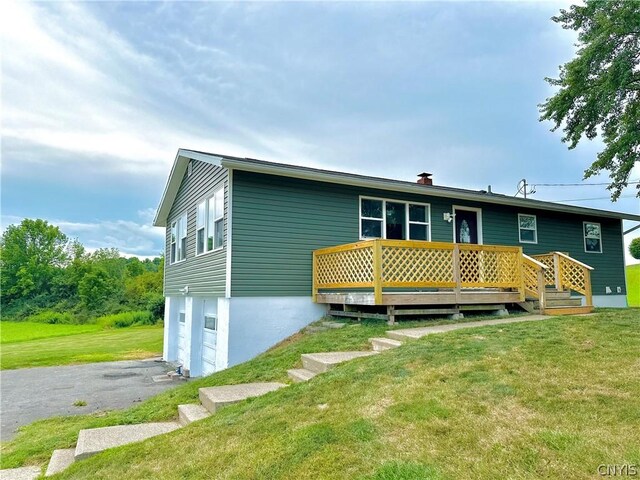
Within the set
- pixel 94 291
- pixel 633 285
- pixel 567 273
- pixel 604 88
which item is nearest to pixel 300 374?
pixel 567 273

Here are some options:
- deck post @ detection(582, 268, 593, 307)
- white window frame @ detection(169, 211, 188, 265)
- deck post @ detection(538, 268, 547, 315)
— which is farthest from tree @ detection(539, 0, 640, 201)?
white window frame @ detection(169, 211, 188, 265)

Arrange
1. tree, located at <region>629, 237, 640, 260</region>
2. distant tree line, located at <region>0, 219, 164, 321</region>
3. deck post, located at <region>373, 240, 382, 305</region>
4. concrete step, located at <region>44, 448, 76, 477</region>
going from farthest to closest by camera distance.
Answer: distant tree line, located at <region>0, 219, 164, 321</region> < tree, located at <region>629, 237, 640, 260</region> < deck post, located at <region>373, 240, 382, 305</region> < concrete step, located at <region>44, 448, 76, 477</region>

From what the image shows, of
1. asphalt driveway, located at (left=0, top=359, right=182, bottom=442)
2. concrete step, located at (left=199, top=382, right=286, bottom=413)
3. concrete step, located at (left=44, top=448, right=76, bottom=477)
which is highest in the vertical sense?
concrete step, located at (left=199, top=382, right=286, bottom=413)

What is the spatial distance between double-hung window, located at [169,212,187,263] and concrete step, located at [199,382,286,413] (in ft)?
27.1

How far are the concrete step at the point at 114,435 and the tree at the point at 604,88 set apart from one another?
435 inches

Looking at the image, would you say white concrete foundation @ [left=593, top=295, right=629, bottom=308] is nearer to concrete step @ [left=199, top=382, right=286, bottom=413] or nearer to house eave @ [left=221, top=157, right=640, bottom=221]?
house eave @ [left=221, top=157, right=640, bottom=221]

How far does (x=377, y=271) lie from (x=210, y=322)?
5.50 metres

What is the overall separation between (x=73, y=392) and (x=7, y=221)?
1624 inches

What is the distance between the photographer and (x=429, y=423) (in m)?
3.16

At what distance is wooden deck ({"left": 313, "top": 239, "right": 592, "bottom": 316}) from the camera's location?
7.96m

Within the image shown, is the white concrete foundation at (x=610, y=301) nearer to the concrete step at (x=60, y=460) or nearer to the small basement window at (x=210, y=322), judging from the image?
the small basement window at (x=210, y=322)

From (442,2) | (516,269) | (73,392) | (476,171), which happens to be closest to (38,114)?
(73,392)

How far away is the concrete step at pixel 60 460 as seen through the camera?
4.04m

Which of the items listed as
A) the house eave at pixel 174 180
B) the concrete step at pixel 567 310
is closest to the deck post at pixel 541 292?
the concrete step at pixel 567 310
